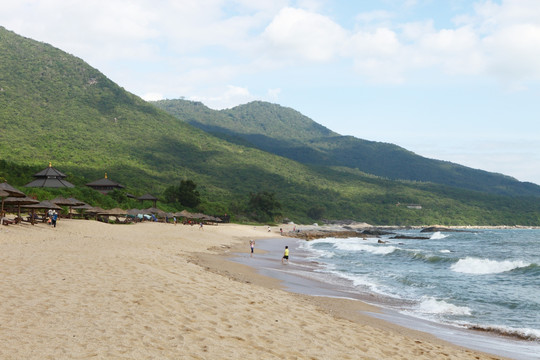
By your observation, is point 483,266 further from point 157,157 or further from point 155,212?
point 157,157

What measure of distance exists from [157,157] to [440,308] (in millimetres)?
115002

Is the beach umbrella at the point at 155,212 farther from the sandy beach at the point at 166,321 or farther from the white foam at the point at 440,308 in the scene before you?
the white foam at the point at 440,308

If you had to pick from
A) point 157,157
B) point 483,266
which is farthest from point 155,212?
point 157,157

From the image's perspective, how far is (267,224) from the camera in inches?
3634

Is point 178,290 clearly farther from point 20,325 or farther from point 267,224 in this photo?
point 267,224

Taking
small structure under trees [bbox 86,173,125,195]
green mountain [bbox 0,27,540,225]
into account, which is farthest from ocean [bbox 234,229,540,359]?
green mountain [bbox 0,27,540,225]

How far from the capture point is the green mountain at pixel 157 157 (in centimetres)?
9969

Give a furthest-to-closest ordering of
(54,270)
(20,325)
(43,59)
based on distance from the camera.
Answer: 1. (43,59)
2. (54,270)
3. (20,325)

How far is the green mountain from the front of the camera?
9969cm

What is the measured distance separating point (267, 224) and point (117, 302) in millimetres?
A: 83099

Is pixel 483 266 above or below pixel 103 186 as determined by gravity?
below

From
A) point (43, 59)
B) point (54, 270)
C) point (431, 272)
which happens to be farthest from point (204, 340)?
point (43, 59)

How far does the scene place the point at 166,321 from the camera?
27.9 feet

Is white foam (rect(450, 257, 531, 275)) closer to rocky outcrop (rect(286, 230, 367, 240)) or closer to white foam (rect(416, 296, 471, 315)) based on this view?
white foam (rect(416, 296, 471, 315))
